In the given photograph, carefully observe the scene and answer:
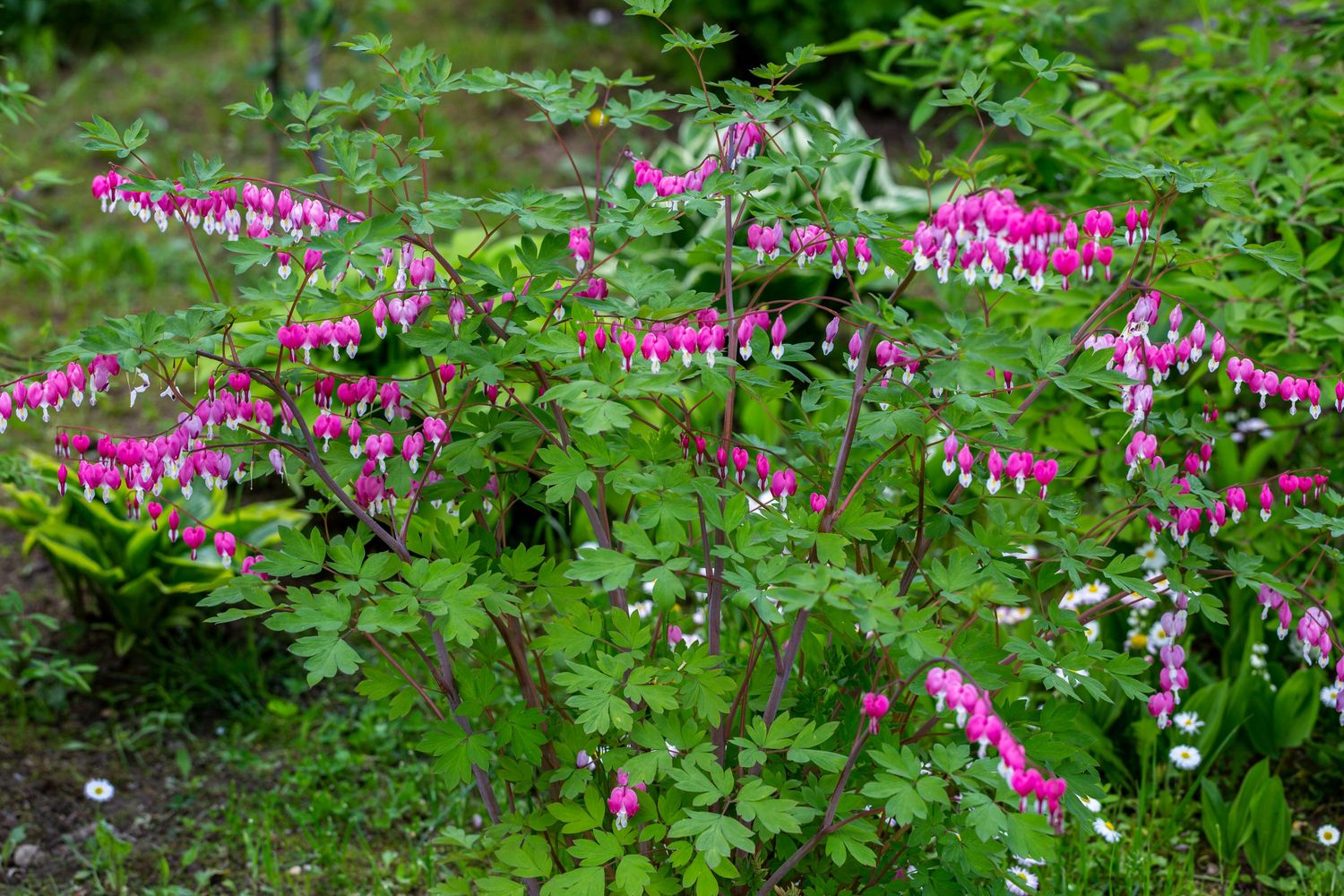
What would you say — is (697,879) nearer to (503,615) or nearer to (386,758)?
(503,615)

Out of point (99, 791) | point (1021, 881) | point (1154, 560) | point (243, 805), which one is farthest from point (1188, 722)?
point (99, 791)

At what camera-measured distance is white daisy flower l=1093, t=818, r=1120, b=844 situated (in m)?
2.73

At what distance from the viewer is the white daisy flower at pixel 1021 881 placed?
92.8 inches

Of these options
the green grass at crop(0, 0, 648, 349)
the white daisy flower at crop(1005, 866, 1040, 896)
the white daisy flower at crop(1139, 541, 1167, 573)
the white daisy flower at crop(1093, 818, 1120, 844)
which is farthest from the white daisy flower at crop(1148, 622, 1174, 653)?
the green grass at crop(0, 0, 648, 349)

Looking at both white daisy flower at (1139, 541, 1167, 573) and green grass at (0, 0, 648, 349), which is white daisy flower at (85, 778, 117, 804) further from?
white daisy flower at (1139, 541, 1167, 573)

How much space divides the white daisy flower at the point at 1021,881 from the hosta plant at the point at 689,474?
0.33m

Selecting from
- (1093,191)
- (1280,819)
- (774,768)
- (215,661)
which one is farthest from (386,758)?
(1093,191)

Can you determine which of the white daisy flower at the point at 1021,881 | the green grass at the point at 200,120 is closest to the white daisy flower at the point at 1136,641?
the white daisy flower at the point at 1021,881

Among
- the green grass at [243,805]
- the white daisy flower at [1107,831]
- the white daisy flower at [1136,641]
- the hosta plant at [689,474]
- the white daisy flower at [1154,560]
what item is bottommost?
the green grass at [243,805]

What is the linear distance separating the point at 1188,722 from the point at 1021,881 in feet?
3.04

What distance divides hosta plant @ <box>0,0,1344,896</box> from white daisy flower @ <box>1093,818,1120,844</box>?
2.37ft

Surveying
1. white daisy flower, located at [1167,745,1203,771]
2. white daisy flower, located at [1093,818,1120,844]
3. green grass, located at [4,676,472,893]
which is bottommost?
green grass, located at [4,676,472,893]

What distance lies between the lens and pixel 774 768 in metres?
2.04

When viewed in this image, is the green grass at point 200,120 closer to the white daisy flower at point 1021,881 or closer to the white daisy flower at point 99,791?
the white daisy flower at point 99,791
